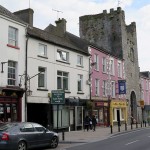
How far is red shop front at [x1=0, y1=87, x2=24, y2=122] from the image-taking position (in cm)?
2364

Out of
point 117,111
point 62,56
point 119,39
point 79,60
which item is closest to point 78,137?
point 62,56

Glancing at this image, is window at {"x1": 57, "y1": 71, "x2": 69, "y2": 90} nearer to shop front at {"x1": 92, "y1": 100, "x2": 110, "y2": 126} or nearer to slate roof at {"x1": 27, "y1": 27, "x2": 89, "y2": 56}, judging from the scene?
slate roof at {"x1": 27, "y1": 27, "x2": 89, "y2": 56}

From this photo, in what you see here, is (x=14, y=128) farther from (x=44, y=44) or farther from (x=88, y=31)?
(x=88, y=31)

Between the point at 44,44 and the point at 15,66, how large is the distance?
450 cm

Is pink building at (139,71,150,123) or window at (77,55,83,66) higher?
window at (77,55,83,66)

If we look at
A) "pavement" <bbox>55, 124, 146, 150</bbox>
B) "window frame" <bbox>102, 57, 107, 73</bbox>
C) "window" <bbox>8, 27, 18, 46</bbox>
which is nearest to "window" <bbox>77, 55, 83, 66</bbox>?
"window frame" <bbox>102, 57, 107, 73</bbox>

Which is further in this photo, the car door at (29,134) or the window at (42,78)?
the window at (42,78)

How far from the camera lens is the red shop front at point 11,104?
23641 mm

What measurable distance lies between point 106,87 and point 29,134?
25362 mm

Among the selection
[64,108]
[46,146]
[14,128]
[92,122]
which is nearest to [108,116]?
[92,122]

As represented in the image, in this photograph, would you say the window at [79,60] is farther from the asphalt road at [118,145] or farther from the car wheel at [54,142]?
the car wheel at [54,142]

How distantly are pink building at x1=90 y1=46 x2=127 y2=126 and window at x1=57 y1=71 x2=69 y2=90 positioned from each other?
17.4 ft

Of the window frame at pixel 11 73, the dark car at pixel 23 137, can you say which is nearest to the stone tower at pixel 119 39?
the window frame at pixel 11 73

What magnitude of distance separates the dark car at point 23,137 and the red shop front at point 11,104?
7.07m
